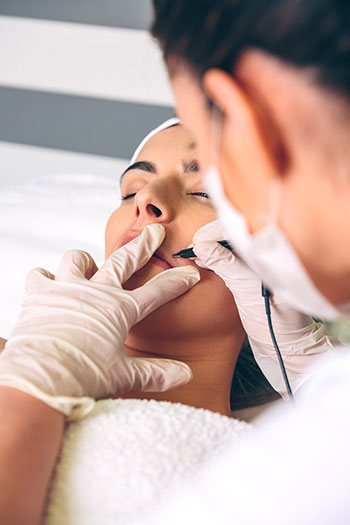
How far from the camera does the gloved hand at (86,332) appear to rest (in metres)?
1.00

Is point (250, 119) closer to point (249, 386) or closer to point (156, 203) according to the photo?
point (156, 203)

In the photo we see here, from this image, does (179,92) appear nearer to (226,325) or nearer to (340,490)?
(340,490)

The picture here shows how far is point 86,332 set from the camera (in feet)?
3.63

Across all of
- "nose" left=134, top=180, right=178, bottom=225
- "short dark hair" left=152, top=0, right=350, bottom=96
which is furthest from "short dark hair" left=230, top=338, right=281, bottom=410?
"short dark hair" left=152, top=0, right=350, bottom=96

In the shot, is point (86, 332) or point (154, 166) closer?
point (86, 332)

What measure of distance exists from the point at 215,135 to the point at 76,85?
1901 millimetres

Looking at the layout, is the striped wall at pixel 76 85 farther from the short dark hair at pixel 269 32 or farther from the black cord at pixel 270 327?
the short dark hair at pixel 269 32

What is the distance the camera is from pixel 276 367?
150cm

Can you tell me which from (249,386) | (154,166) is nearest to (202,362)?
(249,386)

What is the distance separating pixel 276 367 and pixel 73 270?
0.59 metres

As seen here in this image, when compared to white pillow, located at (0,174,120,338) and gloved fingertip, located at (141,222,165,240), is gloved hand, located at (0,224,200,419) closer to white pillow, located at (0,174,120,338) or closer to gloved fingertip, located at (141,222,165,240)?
gloved fingertip, located at (141,222,165,240)

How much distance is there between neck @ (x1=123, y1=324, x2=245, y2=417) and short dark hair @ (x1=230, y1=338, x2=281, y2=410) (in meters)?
0.14

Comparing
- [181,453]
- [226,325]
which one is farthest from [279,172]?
[226,325]

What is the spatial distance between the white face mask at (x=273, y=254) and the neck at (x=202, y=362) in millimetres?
593
